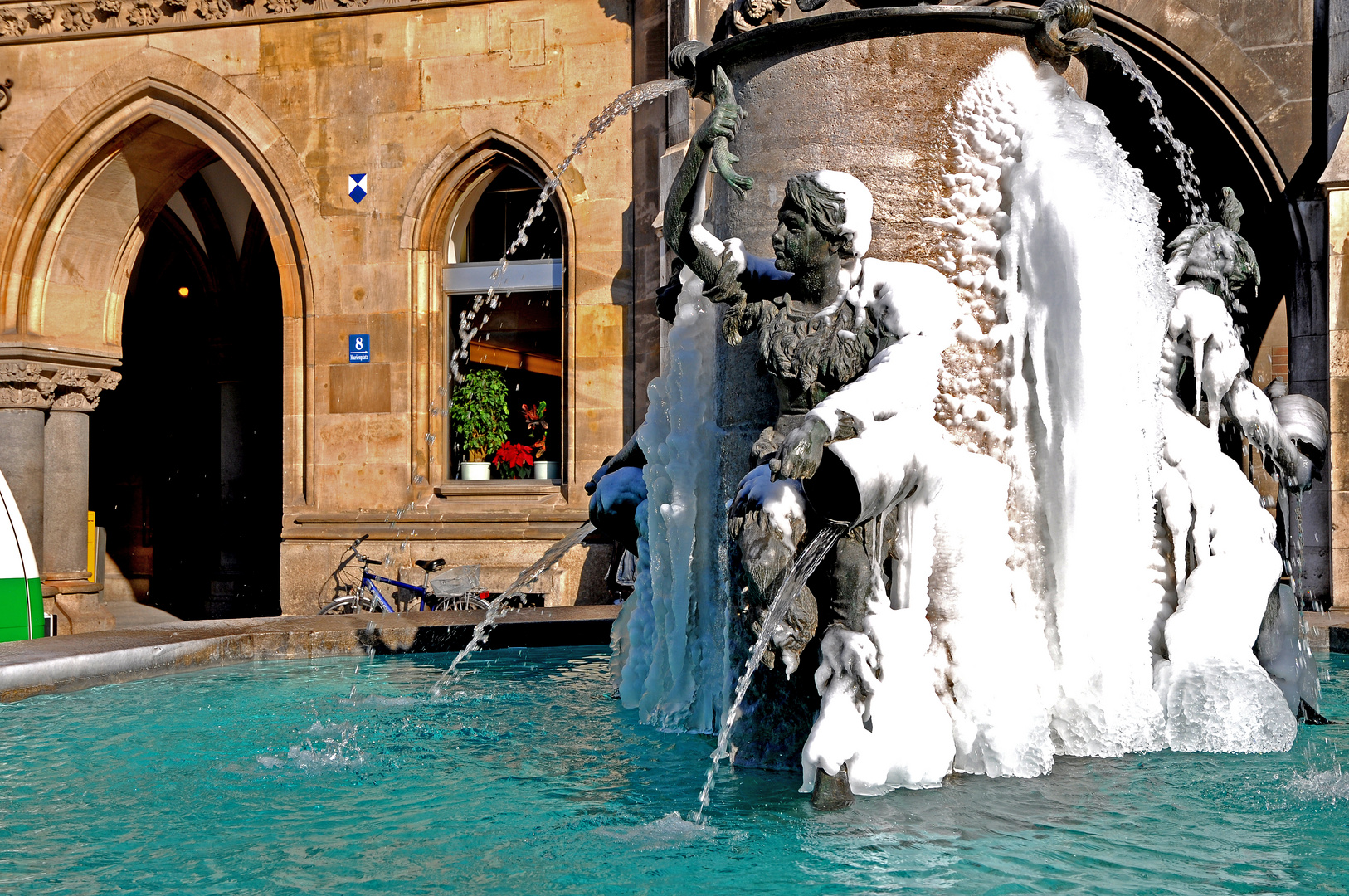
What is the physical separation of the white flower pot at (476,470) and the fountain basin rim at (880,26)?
9.40 meters

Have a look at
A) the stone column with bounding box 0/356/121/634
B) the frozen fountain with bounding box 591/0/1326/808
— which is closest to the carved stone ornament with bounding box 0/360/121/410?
the stone column with bounding box 0/356/121/634

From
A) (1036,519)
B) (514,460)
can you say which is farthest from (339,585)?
(1036,519)

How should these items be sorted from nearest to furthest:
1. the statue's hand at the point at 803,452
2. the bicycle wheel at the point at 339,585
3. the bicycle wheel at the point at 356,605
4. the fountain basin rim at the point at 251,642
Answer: the statue's hand at the point at 803,452, the fountain basin rim at the point at 251,642, the bicycle wheel at the point at 356,605, the bicycle wheel at the point at 339,585

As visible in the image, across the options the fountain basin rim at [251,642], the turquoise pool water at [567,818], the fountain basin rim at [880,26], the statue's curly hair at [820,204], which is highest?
the fountain basin rim at [880,26]

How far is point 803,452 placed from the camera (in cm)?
364

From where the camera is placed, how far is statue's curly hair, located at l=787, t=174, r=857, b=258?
4289 millimetres

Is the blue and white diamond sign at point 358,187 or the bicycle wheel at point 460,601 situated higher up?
the blue and white diamond sign at point 358,187

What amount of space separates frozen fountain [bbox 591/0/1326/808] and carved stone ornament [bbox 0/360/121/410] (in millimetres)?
10921

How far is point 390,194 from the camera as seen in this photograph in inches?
540

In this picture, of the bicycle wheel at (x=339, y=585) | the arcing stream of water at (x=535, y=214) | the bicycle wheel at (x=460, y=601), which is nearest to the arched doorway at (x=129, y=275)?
the bicycle wheel at (x=339, y=585)

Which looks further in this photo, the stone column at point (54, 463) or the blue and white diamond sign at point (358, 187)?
the stone column at point (54, 463)

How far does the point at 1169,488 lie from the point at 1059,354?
2.69 ft

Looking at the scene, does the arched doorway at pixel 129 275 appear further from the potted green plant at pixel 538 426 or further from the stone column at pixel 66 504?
the potted green plant at pixel 538 426

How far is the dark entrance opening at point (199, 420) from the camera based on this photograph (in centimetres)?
1731
